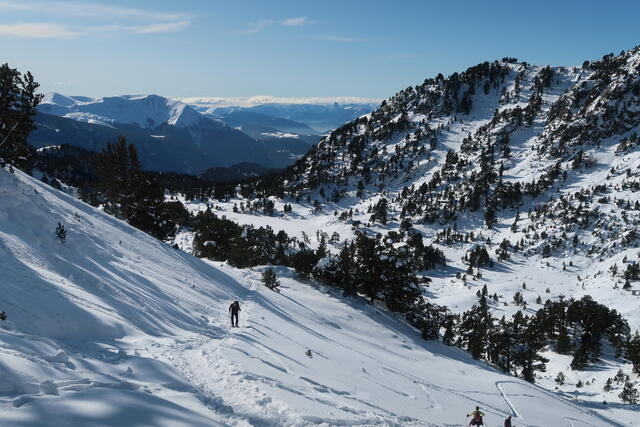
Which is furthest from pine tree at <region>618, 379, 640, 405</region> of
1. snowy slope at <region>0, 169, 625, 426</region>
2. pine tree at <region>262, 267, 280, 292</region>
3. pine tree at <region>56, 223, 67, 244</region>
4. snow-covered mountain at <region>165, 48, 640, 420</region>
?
pine tree at <region>56, 223, 67, 244</region>

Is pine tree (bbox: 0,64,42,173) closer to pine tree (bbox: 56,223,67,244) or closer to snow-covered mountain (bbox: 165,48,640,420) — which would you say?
pine tree (bbox: 56,223,67,244)

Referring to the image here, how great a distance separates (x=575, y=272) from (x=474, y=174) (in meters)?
71.9

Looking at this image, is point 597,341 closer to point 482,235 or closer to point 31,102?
point 482,235

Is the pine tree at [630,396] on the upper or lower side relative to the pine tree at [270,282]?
lower

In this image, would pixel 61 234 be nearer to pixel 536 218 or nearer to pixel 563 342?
pixel 563 342

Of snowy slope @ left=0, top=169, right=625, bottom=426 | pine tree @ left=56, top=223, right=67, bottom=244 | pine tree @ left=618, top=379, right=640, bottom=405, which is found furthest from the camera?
pine tree @ left=618, top=379, right=640, bottom=405

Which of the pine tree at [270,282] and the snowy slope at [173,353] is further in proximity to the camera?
the pine tree at [270,282]

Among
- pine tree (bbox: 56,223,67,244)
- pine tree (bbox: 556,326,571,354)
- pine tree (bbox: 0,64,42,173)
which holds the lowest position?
pine tree (bbox: 556,326,571,354)

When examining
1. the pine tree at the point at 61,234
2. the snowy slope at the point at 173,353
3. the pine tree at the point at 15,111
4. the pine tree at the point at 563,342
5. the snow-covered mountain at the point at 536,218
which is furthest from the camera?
the snow-covered mountain at the point at 536,218

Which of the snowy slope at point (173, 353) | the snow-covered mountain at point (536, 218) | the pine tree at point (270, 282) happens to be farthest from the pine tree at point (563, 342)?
the pine tree at point (270, 282)

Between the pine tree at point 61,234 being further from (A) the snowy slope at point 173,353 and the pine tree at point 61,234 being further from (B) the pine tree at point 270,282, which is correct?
(B) the pine tree at point 270,282

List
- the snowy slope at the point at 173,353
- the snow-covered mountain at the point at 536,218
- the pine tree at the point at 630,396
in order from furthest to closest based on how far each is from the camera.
→ the snow-covered mountain at the point at 536,218, the pine tree at the point at 630,396, the snowy slope at the point at 173,353

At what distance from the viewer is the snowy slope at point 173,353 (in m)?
9.55

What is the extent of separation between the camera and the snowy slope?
31.3ft
